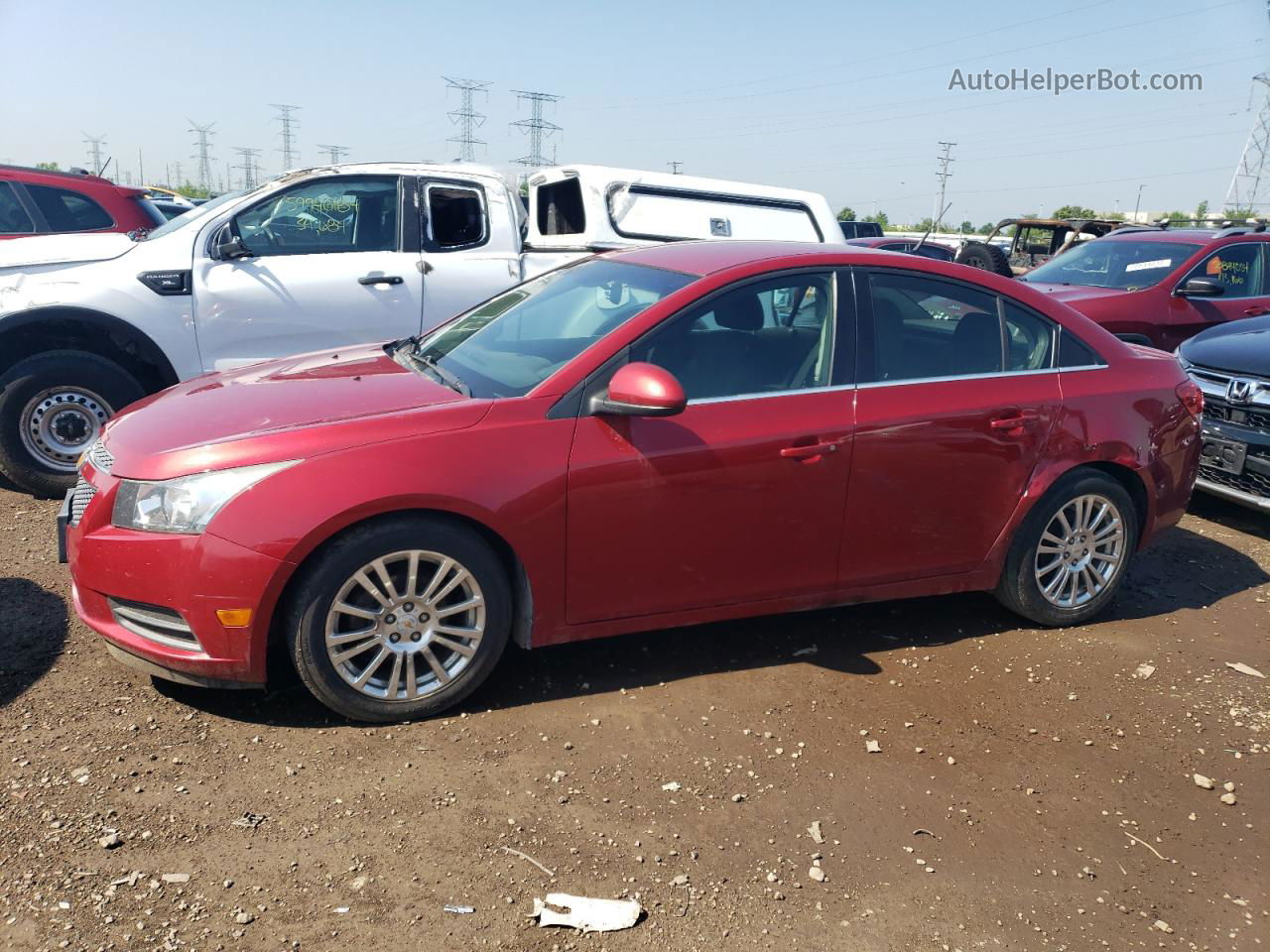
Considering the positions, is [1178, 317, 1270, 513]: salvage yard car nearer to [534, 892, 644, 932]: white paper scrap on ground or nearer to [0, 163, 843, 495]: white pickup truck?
[0, 163, 843, 495]: white pickup truck

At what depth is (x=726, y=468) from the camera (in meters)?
3.74

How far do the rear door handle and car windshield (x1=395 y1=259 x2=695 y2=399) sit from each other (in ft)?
2.45

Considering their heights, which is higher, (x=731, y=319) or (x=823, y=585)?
(x=731, y=319)

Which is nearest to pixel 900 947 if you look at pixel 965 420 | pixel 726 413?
pixel 726 413

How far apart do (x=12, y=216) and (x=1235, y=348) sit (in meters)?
8.97

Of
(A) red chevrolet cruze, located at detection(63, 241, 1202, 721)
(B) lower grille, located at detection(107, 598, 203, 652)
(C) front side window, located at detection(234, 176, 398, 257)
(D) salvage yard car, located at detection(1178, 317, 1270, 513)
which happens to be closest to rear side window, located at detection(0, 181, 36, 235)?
(C) front side window, located at detection(234, 176, 398, 257)

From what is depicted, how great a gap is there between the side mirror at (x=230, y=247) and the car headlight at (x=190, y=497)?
3.30 metres

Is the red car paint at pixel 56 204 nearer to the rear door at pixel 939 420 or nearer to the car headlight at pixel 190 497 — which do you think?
the car headlight at pixel 190 497

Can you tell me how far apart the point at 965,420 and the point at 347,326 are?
3964 millimetres

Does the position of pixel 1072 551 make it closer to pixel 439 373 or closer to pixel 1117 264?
pixel 439 373

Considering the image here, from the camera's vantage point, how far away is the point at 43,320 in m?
5.91

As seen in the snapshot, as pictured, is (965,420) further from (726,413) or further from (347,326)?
(347,326)

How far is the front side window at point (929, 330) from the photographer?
4.12 meters

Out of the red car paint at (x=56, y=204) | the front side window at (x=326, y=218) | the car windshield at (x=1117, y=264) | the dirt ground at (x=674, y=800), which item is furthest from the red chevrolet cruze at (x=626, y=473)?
the car windshield at (x=1117, y=264)
